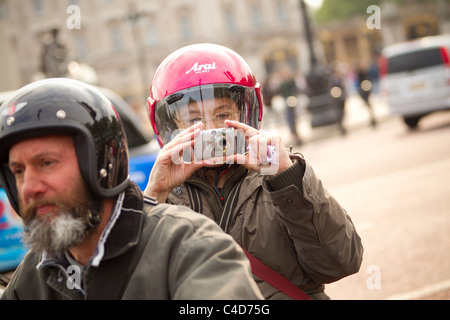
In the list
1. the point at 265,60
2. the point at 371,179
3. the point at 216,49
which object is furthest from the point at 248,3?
the point at 216,49

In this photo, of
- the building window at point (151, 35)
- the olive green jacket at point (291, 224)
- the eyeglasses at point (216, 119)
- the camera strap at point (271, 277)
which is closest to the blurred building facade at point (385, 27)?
the building window at point (151, 35)

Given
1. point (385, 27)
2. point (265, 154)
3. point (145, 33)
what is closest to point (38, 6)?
point (145, 33)

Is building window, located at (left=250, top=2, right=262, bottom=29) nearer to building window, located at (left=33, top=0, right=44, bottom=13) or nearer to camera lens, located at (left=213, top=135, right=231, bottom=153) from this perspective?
building window, located at (left=33, top=0, right=44, bottom=13)

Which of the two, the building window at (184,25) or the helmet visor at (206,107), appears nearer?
the helmet visor at (206,107)

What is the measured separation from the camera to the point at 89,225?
168 centimetres

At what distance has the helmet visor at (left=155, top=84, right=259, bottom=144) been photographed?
2.31m

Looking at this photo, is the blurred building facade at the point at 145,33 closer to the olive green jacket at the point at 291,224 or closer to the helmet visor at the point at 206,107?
the helmet visor at the point at 206,107

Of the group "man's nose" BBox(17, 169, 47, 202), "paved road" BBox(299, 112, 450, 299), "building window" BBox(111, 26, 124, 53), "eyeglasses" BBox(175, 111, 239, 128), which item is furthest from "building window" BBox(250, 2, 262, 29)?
"man's nose" BBox(17, 169, 47, 202)

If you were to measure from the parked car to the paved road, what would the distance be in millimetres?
1948

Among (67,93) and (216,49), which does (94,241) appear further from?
(216,49)

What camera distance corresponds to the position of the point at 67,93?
5.64 ft

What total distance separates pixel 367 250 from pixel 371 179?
347 centimetres

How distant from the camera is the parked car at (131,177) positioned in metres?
4.84

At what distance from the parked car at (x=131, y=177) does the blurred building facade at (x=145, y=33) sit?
50893mm
